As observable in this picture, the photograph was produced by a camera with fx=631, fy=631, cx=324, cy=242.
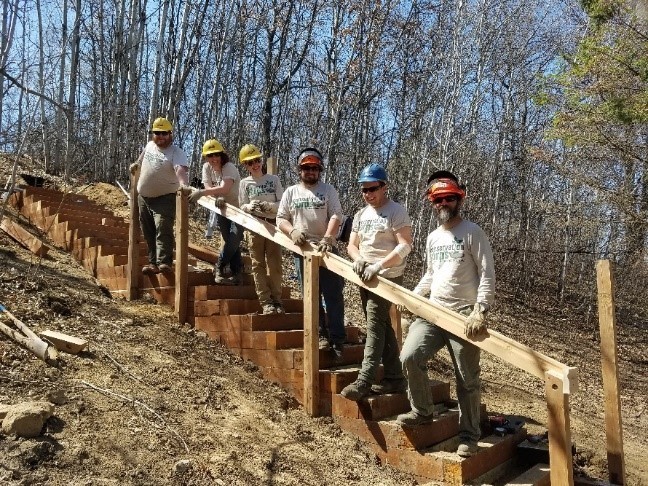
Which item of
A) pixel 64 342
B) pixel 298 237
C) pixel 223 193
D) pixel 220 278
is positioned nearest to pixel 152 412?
pixel 64 342

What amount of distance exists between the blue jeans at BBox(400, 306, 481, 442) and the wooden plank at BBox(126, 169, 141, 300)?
12.4ft

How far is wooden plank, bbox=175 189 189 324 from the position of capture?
6.40 meters

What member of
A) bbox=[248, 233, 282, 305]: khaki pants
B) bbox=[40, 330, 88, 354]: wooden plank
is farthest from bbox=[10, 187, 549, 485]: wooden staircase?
bbox=[40, 330, 88, 354]: wooden plank

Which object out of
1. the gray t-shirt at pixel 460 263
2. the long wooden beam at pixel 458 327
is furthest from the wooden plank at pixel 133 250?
the gray t-shirt at pixel 460 263

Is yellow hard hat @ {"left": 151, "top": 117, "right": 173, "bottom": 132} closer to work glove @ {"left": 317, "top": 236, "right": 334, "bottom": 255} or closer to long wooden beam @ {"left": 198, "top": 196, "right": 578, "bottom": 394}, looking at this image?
long wooden beam @ {"left": 198, "top": 196, "right": 578, "bottom": 394}

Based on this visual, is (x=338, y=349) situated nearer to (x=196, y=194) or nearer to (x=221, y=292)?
(x=221, y=292)

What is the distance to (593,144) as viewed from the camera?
40.4 ft

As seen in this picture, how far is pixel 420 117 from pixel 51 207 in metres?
10.8

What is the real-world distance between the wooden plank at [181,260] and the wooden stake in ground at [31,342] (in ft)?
5.65

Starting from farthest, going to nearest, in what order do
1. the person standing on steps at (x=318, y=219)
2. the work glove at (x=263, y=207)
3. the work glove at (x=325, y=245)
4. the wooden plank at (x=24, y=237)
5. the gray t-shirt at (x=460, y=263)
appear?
the wooden plank at (x=24, y=237)
the work glove at (x=263, y=207)
the person standing on steps at (x=318, y=219)
the work glove at (x=325, y=245)
the gray t-shirt at (x=460, y=263)

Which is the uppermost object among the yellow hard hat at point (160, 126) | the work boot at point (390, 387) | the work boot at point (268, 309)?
the yellow hard hat at point (160, 126)

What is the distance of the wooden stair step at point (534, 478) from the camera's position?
4.31 m

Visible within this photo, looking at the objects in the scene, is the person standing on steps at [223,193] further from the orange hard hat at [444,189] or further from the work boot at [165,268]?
the orange hard hat at [444,189]

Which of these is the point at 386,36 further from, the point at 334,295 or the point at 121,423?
the point at 121,423
